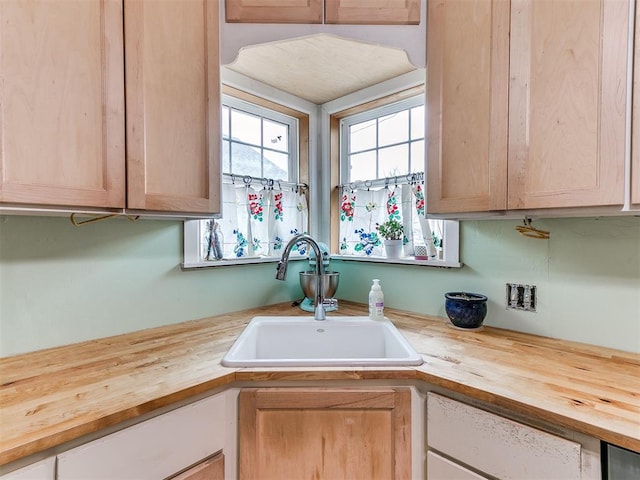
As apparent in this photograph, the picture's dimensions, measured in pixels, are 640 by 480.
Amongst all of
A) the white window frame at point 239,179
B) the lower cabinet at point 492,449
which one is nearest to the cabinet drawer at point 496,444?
the lower cabinet at point 492,449

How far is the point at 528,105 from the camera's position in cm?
105

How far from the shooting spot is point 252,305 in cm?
178

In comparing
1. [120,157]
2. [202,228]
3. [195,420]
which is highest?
[120,157]

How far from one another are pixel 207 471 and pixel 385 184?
152 centimetres

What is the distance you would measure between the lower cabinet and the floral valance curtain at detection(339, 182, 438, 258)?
0.89 metres

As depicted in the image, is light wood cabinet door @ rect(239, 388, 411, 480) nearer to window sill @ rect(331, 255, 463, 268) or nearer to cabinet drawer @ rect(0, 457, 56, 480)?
cabinet drawer @ rect(0, 457, 56, 480)

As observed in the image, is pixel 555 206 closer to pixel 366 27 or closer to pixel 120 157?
pixel 366 27

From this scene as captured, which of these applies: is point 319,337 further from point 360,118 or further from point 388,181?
point 360,118

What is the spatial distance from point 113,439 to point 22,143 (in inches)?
30.1

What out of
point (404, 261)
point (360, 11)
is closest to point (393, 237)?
point (404, 261)

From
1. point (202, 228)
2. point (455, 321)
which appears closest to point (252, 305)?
point (202, 228)

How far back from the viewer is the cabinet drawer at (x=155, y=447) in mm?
738

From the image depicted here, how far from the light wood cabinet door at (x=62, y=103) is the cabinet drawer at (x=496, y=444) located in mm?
1144

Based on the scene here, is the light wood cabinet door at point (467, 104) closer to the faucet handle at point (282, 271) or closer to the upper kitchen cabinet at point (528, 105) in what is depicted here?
the upper kitchen cabinet at point (528, 105)
